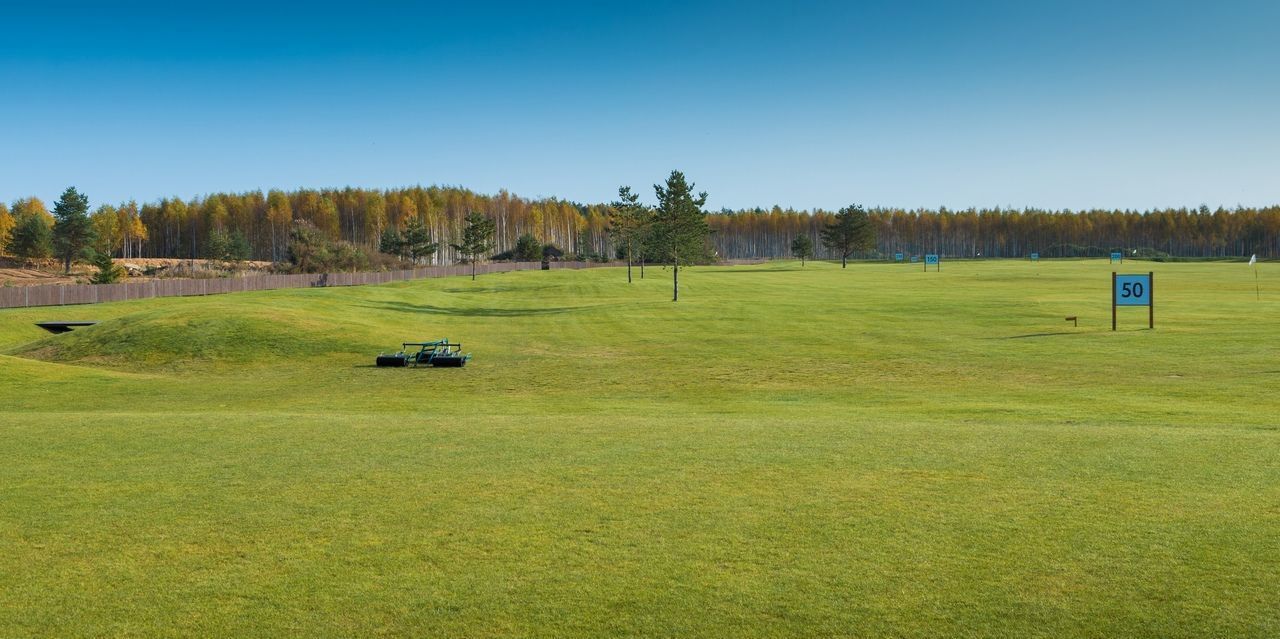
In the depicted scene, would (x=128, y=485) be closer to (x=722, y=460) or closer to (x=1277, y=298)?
(x=722, y=460)

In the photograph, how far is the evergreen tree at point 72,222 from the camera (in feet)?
484

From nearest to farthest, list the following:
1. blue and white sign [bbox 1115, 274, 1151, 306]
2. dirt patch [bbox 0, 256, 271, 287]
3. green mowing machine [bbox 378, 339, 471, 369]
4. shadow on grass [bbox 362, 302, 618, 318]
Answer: green mowing machine [bbox 378, 339, 471, 369]
blue and white sign [bbox 1115, 274, 1151, 306]
shadow on grass [bbox 362, 302, 618, 318]
dirt patch [bbox 0, 256, 271, 287]

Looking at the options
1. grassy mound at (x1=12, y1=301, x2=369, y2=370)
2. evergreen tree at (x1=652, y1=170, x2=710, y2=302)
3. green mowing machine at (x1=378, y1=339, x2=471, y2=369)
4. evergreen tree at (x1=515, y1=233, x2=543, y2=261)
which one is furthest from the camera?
evergreen tree at (x1=515, y1=233, x2=543, y2=261)

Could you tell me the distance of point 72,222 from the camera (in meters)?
148

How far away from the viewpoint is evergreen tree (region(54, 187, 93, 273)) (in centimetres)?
14750

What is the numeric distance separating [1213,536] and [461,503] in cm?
849

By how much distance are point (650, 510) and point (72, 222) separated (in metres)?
164

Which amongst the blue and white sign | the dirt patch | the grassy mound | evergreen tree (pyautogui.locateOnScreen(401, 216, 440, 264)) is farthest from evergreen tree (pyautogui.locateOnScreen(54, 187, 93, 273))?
the blue and white sign

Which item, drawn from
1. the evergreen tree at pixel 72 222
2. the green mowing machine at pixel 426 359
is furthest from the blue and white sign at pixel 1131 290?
the evergreen tree at pixel 72 222

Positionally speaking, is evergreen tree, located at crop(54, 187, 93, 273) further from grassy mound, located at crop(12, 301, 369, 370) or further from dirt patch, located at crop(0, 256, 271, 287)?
grassy mound, located at crop(12, 301, 369, 370)

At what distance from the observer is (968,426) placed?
738 inches

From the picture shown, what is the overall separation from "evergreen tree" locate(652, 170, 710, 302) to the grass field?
5809cm

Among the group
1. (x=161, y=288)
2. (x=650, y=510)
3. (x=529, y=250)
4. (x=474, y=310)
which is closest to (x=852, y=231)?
(x=529, y=250)

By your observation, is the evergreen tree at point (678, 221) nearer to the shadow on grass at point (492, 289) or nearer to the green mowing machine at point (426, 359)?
the shadow on grass at point (492, 289)
